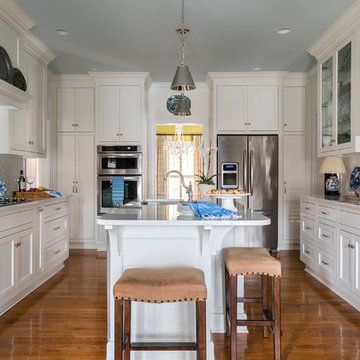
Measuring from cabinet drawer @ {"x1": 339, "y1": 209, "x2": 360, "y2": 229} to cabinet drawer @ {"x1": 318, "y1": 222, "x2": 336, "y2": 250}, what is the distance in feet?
0.68

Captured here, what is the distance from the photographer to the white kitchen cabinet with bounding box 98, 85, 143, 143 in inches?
210

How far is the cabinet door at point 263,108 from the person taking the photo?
5.35m

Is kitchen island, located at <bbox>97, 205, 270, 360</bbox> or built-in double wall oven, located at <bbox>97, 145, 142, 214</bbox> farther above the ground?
built-in double wall oven, located at <bbox>97, 145, 142, 214</bbox>

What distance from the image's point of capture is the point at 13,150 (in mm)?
3619

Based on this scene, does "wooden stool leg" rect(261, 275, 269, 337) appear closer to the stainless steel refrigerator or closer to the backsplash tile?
the stainless steel refrigerator

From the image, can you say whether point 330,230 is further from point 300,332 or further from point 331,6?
point 331,6

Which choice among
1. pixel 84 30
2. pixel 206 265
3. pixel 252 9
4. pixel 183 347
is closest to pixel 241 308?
pixel 206 265

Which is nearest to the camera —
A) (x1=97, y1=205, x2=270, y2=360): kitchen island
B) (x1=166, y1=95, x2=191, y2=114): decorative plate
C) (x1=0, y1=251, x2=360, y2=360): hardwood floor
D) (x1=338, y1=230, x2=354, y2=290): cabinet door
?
(x1=97, y1=205, x2=270, y2=360): kitchen island

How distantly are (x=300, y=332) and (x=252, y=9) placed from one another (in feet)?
9.08

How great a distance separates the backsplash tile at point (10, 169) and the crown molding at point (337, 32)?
12.4ft

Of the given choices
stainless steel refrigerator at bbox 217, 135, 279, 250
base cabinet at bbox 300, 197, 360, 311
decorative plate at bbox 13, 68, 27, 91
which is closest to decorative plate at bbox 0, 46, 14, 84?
decorative plate at bbox 13, 68, 27, 91

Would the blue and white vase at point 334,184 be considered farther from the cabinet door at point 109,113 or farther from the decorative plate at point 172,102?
the cabinet door at point 109,113

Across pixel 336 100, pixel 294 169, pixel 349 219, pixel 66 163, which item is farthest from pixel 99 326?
pixel 294 169

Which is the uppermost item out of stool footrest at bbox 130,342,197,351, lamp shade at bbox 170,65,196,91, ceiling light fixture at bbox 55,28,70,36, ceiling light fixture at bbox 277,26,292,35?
ceiling light fixture at bbox 55,28,70,36
